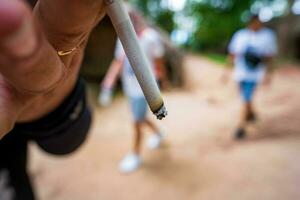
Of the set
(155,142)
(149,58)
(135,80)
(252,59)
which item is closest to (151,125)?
(155,142)

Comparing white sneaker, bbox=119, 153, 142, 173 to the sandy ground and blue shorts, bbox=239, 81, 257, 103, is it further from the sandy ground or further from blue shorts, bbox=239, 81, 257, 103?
blue shorts, bbox=239, 81, 257, 103

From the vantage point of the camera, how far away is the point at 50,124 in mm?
1297

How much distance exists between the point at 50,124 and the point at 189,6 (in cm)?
2271

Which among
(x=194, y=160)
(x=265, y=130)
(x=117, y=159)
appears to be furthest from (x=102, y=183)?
(x=265, y=130)

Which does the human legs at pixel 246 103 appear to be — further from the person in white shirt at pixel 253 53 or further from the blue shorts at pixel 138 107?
the blue shorts at pixel 138 107

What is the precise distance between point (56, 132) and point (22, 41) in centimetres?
84

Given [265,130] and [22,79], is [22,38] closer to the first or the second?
[22,79]

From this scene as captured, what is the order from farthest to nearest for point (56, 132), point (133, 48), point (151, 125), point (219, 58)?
point (219, 58) < point (151, 125) < point (56, 132) < point (133, 48)

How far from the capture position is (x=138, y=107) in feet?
14.4

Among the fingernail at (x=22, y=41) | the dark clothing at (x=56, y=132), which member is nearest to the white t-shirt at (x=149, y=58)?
the dark clothing at (x=56, y=132)

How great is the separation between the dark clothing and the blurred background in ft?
1.66

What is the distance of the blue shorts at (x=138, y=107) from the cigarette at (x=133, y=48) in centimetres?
359

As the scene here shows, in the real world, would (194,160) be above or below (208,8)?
above

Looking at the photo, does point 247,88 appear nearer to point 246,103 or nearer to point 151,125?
point 246,103
